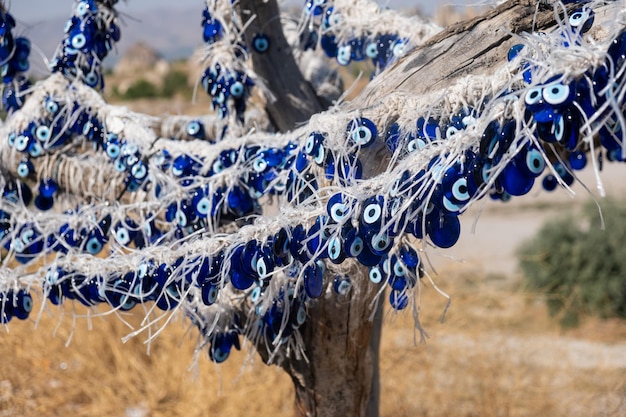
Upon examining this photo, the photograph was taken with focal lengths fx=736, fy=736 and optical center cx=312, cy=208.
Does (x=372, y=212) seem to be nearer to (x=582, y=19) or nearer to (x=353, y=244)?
(x=353, y=244)

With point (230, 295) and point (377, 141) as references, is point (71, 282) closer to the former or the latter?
point (230, 295)

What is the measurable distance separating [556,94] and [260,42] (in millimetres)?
1244

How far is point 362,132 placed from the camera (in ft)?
4.76

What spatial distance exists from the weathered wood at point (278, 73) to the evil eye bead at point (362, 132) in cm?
71

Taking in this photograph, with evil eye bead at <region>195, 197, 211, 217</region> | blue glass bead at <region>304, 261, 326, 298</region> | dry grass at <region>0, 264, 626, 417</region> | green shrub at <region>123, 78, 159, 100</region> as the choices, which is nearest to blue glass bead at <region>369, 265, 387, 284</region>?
blue glass bead at <region>304, 261, 326, 298</region>

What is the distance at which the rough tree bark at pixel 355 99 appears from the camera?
4.77ft

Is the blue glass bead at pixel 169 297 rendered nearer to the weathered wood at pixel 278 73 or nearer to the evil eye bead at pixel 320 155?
the evil eye bead at pixel 320 155

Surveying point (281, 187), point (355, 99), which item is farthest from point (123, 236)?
point (355, 99)

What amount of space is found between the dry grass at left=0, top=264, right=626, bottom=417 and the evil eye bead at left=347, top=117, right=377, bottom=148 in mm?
2151

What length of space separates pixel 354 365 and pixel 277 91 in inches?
33.1

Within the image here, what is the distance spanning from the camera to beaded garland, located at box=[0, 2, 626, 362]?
3.70ft

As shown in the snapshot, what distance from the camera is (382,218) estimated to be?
1.28 meters

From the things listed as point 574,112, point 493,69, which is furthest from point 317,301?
point 574,112

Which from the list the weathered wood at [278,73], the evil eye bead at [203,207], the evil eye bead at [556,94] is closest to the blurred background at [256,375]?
the weathered wood at [278,73]
